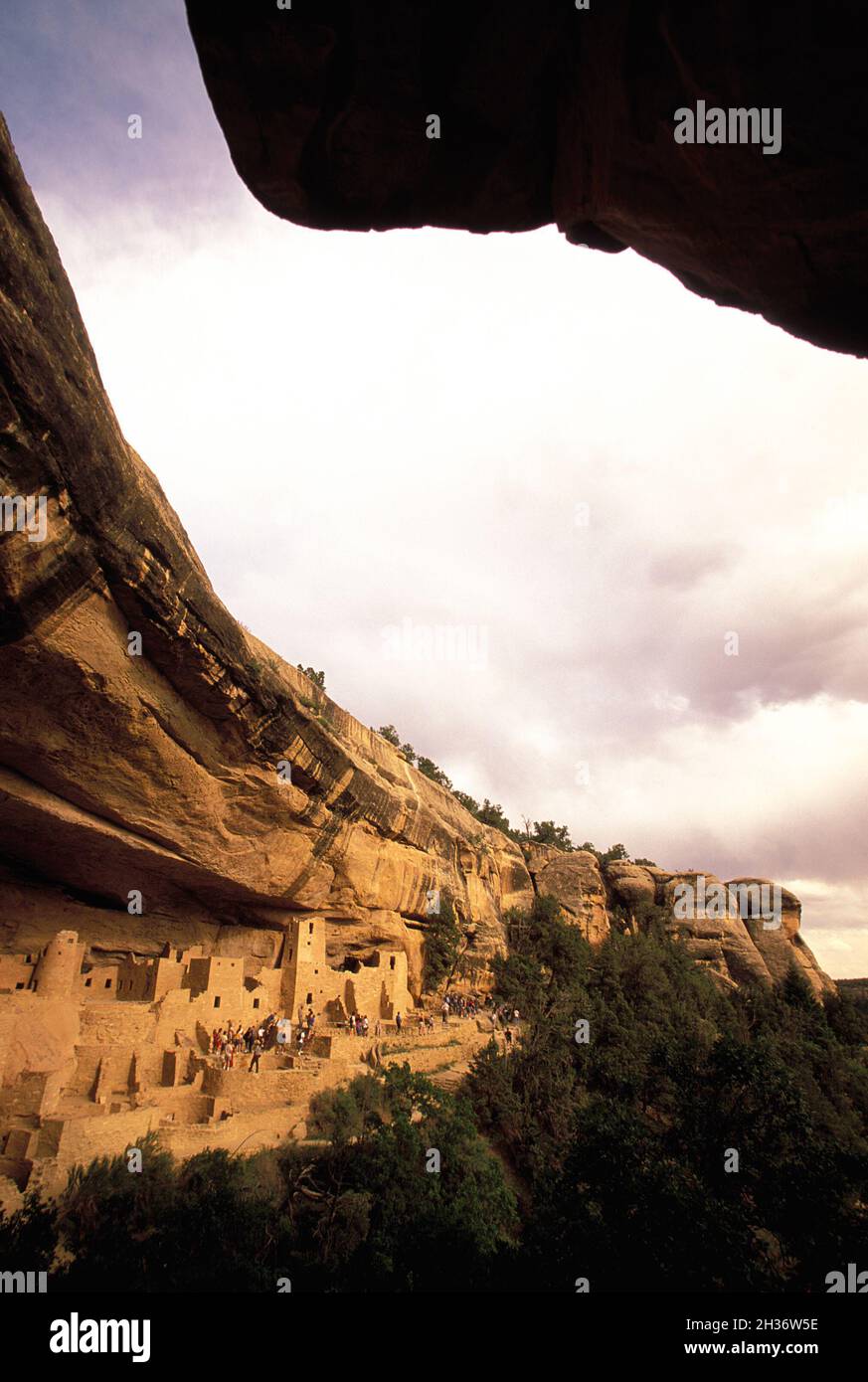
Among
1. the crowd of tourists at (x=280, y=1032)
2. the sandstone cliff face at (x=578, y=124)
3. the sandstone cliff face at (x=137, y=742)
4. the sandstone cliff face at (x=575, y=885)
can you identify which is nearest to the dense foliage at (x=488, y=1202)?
the crowd of tourists at (x=280, y=1032)

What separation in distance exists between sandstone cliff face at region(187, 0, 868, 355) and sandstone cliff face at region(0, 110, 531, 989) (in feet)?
18.9

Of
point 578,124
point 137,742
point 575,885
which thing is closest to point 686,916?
point 575,885

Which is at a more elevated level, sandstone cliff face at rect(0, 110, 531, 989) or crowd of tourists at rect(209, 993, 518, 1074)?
sandstone cliff face at rect(0, 110, 531, 989)

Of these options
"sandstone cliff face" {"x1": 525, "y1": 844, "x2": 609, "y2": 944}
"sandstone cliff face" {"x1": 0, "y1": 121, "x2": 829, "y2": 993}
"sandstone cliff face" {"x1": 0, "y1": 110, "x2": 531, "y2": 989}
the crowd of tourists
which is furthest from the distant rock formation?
"sandstone cliff face" {"x1": 0, "y1": 110, "x2": 531, "y2": 989}

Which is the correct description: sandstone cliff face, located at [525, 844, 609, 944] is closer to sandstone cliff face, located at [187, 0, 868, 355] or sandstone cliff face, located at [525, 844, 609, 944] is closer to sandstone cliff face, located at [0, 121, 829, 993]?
sandstone cliff face, located at [0, 121, 829, 993]

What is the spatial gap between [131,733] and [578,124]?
12.8 metres

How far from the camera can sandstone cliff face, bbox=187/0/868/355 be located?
303cm

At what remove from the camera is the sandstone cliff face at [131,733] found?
918 centimetres
